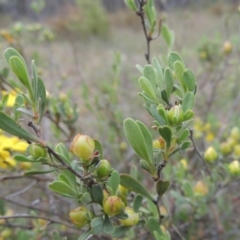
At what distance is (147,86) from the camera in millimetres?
516

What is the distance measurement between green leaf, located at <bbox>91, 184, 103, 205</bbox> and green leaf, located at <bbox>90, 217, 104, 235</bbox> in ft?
0.08

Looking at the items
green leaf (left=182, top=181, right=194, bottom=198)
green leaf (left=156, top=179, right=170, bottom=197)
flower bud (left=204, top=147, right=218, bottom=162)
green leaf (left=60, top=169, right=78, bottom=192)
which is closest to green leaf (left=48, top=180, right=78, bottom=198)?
green leaf (left=60, top=169, right=78, bottom=192)

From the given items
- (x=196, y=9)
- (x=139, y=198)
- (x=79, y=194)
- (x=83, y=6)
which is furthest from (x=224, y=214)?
(x=196, y=9)

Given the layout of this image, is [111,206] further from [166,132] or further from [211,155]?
[211,155]

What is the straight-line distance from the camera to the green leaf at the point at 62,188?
0.50 meters

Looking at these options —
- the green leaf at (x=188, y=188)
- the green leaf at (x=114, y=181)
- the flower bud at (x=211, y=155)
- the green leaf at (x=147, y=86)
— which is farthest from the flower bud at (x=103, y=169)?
the flower bud at (x=211, y=155)

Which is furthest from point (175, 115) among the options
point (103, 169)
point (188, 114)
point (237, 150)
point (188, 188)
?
point (237, 150)

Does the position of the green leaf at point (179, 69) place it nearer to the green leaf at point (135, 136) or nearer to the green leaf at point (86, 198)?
the green leaf at point (135, 136)

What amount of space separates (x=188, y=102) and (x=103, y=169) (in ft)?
0.48

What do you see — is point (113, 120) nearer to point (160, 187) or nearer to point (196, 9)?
point (160, 187)

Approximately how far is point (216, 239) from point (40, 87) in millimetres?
892

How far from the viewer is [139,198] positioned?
2.11 feet

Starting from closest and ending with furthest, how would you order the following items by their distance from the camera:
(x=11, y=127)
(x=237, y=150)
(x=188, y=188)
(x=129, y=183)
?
(x=11, y=127) < (x=129, y=183) < (x=188, y=188) < (x=237, y=150)

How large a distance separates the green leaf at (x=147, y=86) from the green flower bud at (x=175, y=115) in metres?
0.04
